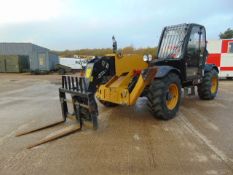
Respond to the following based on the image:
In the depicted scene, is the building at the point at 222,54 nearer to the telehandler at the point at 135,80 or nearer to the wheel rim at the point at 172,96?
the telehandler at the point at 135,80

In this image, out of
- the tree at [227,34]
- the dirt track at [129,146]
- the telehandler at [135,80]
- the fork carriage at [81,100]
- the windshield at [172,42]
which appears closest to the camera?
the dirt track at [129,146]

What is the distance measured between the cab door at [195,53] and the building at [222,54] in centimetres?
614

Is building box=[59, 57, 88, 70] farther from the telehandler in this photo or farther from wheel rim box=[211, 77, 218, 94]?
the telehandler

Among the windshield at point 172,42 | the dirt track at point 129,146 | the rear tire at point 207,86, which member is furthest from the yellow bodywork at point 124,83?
the rear tire at point 207,86

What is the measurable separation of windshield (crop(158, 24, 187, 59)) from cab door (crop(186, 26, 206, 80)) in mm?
233

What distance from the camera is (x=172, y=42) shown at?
22.6 ft

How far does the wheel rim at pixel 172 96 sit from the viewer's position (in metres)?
5.73

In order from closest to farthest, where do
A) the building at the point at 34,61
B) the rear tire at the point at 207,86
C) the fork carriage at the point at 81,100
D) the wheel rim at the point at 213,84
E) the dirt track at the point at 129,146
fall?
the dirt track at the point at 129,146
the fork carriage at the point at 81,100
the rear tire at the point at 207,86
the wheel rim at the point at 213,84
the building at the point at 34,61

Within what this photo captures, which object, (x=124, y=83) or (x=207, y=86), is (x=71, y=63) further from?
(x=124, y=83)

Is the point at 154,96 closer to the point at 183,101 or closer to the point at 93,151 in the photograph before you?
the point at 93,151

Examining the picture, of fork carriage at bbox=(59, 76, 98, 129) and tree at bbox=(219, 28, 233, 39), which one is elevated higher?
tree at bbox=(219, 28, 233, 39)

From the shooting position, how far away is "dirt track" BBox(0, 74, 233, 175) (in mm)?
3381

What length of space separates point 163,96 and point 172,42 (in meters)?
2.21

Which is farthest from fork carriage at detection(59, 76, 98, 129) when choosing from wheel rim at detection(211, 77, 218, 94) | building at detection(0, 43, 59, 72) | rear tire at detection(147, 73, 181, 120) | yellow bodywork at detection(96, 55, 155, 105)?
building at detection(0, 43, 59, 72)
